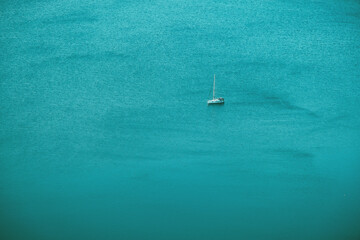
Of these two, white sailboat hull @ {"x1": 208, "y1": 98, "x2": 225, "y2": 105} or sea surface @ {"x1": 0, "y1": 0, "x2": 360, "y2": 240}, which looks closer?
sea surface @ {"x1": 0, "y1": 0, "x2": 360, "y2": 240}

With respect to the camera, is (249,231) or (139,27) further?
(139,27)

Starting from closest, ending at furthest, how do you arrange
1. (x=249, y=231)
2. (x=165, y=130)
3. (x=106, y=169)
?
(x=249, y=231) < (x=106, y=169) < (x=165, y=130)

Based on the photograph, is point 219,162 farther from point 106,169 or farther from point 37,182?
point 37,182

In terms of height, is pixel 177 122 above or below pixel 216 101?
below

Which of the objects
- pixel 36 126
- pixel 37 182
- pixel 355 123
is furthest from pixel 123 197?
pixel 355 123

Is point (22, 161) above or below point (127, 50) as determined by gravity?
below

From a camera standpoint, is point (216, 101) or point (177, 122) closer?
point (177, 122)

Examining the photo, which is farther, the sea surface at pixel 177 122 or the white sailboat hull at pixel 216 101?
the white sailboat hull at pixel 216 101

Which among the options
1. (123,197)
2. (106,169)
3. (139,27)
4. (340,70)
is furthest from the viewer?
(139,27)
